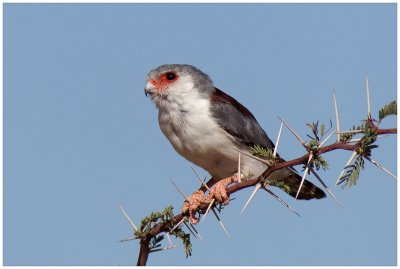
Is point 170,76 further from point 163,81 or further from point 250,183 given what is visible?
point 250,183

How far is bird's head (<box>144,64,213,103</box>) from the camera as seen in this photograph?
26.5 ft

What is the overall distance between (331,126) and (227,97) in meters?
4.02

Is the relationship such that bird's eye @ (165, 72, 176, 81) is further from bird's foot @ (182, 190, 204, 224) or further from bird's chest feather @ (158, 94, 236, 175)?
bird's foot @ (182, 190, 204, 224)

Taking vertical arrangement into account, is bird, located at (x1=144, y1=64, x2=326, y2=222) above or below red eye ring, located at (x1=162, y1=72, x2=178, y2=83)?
below

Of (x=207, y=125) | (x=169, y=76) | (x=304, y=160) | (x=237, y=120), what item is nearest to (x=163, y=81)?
(x=169, y=76)

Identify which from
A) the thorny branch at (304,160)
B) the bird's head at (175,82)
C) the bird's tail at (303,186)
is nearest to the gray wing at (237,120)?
the bird's head at (175,82)

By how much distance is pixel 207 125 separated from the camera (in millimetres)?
7648

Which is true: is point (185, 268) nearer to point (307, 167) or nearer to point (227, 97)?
point (307, 167)

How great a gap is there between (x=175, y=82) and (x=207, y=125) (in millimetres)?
881

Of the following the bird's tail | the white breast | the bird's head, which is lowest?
the bird's tail

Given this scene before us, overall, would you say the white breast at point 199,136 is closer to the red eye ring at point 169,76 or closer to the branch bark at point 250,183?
the red eye ring at point 169,76

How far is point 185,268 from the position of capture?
5.80m

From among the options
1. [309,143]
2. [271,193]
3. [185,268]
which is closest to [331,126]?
[309,143]

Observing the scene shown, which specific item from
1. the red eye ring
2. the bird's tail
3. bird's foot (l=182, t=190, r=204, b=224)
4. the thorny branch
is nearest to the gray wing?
the bird's tail
